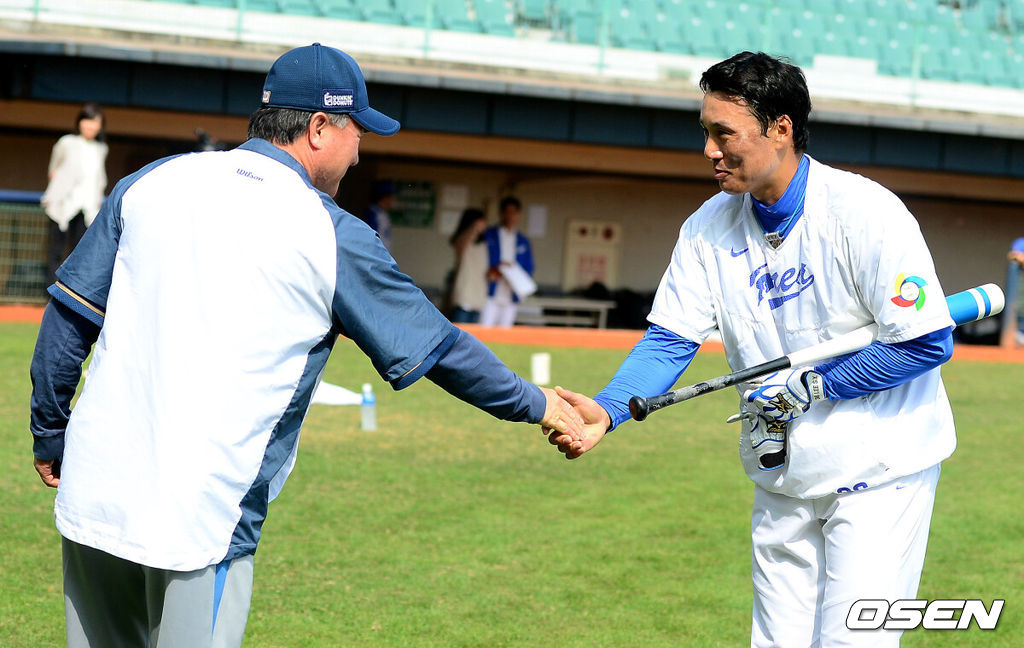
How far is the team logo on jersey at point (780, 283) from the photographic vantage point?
10.8 feet

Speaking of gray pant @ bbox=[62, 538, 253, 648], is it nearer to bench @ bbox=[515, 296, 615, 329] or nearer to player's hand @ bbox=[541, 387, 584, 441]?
player's hand @ bbox=[541, 387, 584, 441]

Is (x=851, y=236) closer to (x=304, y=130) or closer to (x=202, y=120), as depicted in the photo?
(x=304, y=130)

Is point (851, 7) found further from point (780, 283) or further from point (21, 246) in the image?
point (780, 283)

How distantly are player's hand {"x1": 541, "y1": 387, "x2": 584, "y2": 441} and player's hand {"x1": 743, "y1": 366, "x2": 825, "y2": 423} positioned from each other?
0.53 metres

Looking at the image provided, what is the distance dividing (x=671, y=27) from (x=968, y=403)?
8494mm

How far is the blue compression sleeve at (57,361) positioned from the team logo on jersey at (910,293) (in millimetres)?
2092

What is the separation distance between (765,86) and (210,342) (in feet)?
5.50

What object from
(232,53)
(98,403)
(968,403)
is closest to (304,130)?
(98,403)

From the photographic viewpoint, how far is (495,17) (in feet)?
53.5

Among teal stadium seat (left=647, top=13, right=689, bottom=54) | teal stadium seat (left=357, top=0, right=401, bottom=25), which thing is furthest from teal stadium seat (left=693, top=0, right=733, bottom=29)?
teal stadium seat (left=357, top=0, right=401, bottom=25)

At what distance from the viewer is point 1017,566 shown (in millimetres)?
5918

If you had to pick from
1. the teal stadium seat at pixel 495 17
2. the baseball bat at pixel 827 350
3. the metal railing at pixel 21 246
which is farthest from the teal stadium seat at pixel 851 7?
the baseball bat at pixel 827 350

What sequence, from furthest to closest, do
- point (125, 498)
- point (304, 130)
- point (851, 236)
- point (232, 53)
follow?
point (232, 53)
point (851, 236)
point (304, 130)
point (125, 498)

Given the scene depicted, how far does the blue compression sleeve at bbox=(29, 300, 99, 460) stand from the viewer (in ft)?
9.70
